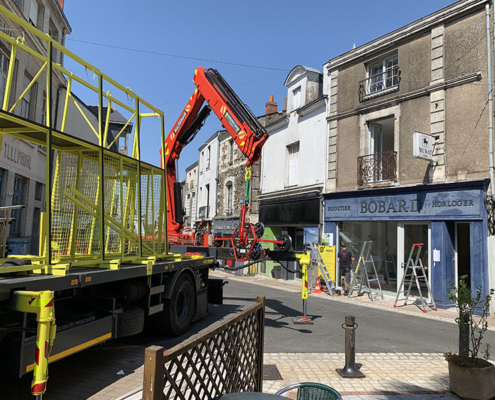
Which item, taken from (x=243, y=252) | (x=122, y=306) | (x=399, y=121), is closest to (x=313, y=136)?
(x=399, y=121)

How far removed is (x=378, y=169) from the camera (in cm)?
1341

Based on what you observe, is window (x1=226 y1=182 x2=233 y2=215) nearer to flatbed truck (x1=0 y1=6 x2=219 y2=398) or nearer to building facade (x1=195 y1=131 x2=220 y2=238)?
building facade (x1=195 y1=131 x2=220 y2=238)

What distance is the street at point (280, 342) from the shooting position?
4574 mm

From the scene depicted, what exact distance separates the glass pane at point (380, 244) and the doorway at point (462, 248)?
1.89m

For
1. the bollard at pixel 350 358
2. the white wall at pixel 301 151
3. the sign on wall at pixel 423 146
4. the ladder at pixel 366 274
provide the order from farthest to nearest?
the white wall at pixel 301 151 < the ladder at pixel 366 274 < the sign on wall at pixel 423 146 < the bollard at pixel 350 358

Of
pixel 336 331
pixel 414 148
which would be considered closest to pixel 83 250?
pixel 336 331

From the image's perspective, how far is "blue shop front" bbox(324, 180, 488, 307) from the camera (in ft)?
34.7

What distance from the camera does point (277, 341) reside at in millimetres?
6871

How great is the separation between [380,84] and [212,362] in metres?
13.3

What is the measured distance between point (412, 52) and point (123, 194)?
10.9 meters

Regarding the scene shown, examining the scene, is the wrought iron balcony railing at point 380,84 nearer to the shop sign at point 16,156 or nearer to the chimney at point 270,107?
the chimney at point 270,107

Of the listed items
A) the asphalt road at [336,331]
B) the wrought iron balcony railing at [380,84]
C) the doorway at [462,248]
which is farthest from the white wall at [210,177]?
the doorway at [462,248]

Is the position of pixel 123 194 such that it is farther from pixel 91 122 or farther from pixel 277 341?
pixel 277 341

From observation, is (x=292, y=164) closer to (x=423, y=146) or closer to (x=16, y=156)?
(x=423, y=146)
